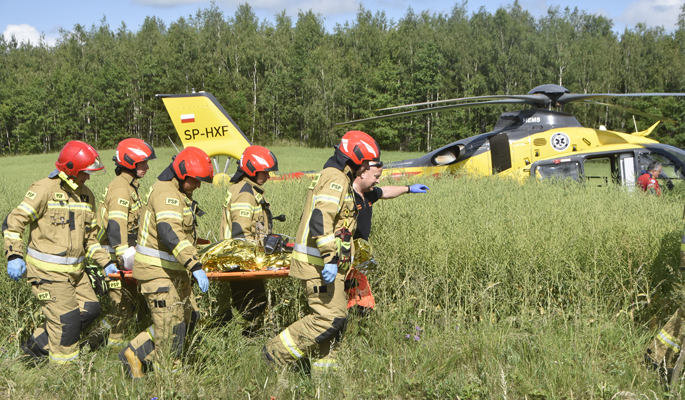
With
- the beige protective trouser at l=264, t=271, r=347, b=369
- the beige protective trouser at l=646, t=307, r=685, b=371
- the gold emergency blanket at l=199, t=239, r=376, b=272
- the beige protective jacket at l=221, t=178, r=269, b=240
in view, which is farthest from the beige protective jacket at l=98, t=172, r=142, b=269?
the beige protective trouser at l=646, t=307, r=685, b=371

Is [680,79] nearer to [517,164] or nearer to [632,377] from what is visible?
[517,164]

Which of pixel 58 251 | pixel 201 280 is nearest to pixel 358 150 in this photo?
pixel 201 280

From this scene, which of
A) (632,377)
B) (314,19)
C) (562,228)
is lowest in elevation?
(632,377)

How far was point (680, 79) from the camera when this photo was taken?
134ft

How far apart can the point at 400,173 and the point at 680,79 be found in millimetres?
41574

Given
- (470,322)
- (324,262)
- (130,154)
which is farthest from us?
(130,154)

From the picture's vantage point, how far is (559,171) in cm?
994

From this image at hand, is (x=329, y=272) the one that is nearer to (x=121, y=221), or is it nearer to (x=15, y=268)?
(x=121, y=221)

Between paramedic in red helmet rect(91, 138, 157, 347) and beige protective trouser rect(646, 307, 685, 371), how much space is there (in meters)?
4.02

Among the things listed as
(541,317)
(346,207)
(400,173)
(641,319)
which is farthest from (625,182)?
(346,207)

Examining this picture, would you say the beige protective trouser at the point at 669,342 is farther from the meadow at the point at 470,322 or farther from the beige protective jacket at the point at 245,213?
the beige protective jacket at the point at 245,213

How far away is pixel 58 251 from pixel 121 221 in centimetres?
59

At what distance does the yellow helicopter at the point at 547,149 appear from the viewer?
9359 millimetres

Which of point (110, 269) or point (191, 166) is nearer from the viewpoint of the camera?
point (191, 166)
